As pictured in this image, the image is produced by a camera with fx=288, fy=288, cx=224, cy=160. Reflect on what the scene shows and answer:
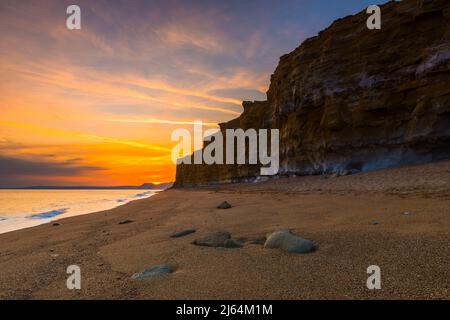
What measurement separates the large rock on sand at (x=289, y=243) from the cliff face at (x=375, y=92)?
18.1 meters

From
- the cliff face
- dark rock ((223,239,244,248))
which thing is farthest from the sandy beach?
the cliff face

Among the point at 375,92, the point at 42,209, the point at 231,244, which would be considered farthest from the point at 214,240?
the point at 42,209

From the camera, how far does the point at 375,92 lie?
857 inches

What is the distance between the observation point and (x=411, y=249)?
3979mm

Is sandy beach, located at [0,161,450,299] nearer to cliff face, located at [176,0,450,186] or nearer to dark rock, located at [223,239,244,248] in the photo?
dark rock, located at [223,239,244,248]

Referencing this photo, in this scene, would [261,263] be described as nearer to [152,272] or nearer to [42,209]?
[152,272]

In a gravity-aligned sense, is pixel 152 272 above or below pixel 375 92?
below

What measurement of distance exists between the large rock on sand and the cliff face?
711 inches

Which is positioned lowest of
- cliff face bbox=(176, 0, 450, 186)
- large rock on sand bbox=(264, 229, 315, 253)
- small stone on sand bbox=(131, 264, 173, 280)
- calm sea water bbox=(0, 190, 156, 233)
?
calm sea water bbox=(0, 190, 156, 233)

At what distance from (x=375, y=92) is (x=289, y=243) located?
21.2 m

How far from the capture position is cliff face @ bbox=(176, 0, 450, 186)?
1855cm

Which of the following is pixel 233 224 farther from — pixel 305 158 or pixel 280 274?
pixel 305 158

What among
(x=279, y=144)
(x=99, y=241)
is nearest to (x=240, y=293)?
(x=99, y=241)
